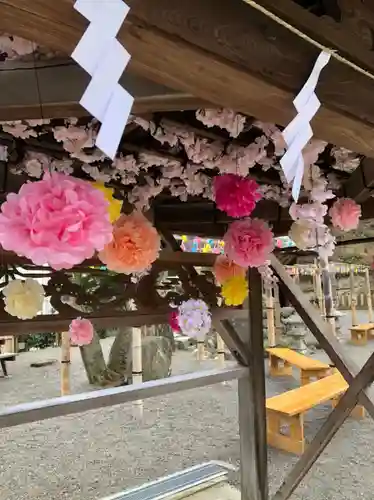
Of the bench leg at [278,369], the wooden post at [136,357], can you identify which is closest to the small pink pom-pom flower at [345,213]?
the wooden post at [136,357]

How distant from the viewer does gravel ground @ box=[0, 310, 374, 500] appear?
371 centimetres

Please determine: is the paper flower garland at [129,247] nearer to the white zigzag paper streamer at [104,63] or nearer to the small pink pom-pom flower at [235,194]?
the small pink pom-pom flower at [235,194]

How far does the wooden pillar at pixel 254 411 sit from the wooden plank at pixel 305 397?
1616 millimetres

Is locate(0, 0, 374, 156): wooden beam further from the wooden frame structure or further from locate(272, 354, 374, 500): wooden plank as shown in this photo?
locate(272, 354, 374, 500): wooden plank

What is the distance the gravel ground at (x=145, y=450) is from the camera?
12.2 ft

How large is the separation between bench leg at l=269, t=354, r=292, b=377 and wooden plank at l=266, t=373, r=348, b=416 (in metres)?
2.05

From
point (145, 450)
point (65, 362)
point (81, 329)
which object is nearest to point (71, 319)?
point (81, 329)

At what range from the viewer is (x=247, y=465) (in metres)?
2.82

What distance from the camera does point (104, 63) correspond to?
54 centimetres

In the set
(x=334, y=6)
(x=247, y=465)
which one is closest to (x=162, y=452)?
(x=247, y=465)

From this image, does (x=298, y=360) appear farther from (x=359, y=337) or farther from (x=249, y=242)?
(x=249, y=242)

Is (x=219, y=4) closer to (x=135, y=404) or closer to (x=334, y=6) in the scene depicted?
(x=334, y=6)

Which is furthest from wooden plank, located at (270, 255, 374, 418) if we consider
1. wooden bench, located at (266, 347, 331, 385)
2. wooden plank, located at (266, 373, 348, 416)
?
wooden bench, located at (266, 347, 331, 385)

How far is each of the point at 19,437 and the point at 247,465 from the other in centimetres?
304
